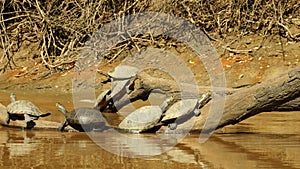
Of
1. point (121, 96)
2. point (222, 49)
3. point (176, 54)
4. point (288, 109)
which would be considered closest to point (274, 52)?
point (222, 49)

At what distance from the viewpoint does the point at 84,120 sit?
6602mm

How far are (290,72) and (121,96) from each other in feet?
9.08

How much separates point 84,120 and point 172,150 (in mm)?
1453

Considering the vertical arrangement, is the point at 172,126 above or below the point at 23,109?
below

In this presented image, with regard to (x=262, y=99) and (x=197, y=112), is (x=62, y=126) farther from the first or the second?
(x=262, y=99)

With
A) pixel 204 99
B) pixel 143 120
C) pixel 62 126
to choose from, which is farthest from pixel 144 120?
pixel 62 126

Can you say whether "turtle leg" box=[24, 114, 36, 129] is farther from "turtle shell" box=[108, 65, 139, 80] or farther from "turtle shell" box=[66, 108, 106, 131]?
"turtle shell" box=[108, 65, 139, 80]

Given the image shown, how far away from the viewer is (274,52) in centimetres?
1030

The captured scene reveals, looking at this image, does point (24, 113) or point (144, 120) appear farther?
point (24, 113)

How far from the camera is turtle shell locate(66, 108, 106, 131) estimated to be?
6.61 m

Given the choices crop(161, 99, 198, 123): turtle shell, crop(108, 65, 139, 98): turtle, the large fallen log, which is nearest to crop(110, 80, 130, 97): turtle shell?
crop(108, 65, 139, 98): turtle

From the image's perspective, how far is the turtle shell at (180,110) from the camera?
646 cm

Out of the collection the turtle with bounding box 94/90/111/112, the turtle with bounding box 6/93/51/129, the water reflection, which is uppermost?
the turtle with bounding box 94/90/111/112

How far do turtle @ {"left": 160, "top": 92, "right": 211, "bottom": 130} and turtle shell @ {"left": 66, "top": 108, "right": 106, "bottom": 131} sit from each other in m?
0.63
